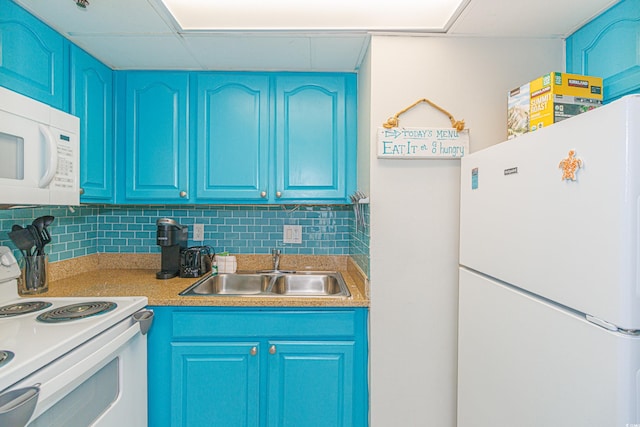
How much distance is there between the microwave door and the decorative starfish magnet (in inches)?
66.4

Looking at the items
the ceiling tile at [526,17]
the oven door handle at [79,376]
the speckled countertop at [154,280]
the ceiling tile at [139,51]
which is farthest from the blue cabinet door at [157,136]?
the ceiling tile at [526,17]

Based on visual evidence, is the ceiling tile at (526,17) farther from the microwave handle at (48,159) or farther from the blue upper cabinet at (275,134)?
the microwave handle at (48,159)

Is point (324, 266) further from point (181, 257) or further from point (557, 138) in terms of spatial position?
point (557, 138)

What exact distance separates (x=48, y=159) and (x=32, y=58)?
49 centimetres

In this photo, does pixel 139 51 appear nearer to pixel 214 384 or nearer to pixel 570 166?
pixel 214 384

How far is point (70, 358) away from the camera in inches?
41.1

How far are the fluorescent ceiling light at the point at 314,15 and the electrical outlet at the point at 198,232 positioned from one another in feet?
3.75

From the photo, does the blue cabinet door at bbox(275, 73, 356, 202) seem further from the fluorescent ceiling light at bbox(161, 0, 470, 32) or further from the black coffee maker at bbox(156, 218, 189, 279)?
the black coffee maker at bbox(156, 218, 189, 279)

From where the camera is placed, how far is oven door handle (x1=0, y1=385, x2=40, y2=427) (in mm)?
798

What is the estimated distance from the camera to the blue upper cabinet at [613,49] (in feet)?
3.94

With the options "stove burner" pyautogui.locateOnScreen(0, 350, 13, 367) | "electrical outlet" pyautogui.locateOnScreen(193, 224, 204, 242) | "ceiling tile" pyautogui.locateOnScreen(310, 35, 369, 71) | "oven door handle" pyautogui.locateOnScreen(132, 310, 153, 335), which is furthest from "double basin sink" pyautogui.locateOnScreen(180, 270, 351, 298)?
"ceiling tile" pyautogui.locateOnScreen(310, 35, 369, 71)

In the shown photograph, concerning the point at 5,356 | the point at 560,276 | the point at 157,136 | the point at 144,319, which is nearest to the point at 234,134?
the point at 157,136

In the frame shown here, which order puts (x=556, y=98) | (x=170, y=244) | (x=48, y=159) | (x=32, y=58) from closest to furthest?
1. (x=556, y=98)
2. (x=48, y=159)
3. (x=32, y=58)
4. (x=170, y=244)

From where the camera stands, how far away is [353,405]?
1.55 meters
